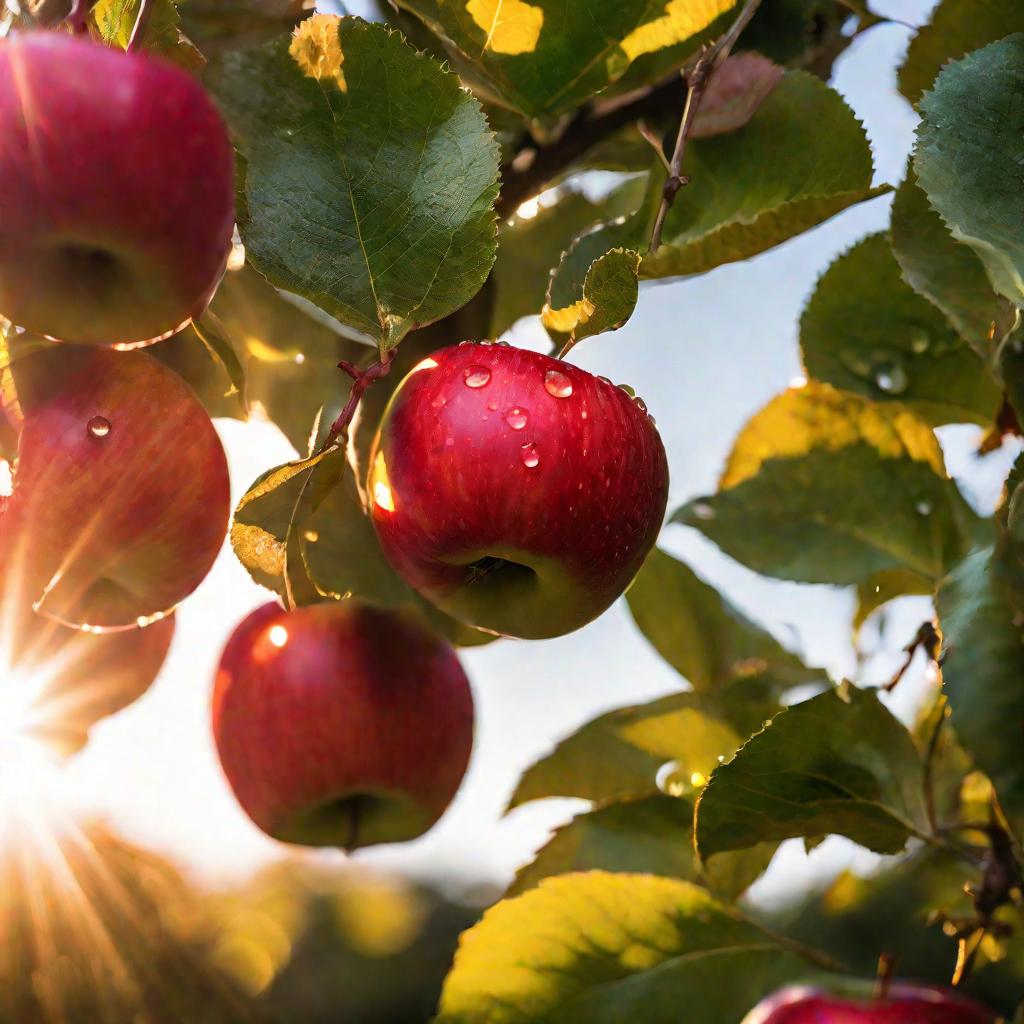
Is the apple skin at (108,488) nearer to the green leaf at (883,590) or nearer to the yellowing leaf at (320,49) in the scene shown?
the yellowing leaf at (320,49)

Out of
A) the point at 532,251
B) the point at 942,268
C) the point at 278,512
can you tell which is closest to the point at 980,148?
the point at 942,268

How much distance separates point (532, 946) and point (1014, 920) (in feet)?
1.59

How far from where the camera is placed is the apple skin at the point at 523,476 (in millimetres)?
532

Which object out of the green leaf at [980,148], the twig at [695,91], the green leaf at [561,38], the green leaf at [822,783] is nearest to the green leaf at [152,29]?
the green leaf at [561,38]

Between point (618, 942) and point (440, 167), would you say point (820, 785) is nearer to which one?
point (618, 942)

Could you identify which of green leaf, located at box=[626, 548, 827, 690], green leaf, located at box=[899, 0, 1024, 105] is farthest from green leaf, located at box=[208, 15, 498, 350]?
green leaf, located at box=[626, 548, 827, 690]

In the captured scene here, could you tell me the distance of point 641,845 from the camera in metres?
0.83

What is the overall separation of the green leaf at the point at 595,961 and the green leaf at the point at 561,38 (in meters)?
0.47

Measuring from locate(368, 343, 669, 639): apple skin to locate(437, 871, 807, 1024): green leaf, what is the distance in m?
0.22

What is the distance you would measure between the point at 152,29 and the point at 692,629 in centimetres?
68

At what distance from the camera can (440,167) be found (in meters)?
0.54

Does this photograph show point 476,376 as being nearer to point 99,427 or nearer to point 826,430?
point 99,427

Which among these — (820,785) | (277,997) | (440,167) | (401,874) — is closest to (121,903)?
(820,785)

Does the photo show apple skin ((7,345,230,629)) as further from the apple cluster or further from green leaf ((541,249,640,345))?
green leaf ((541,249,640,345))
